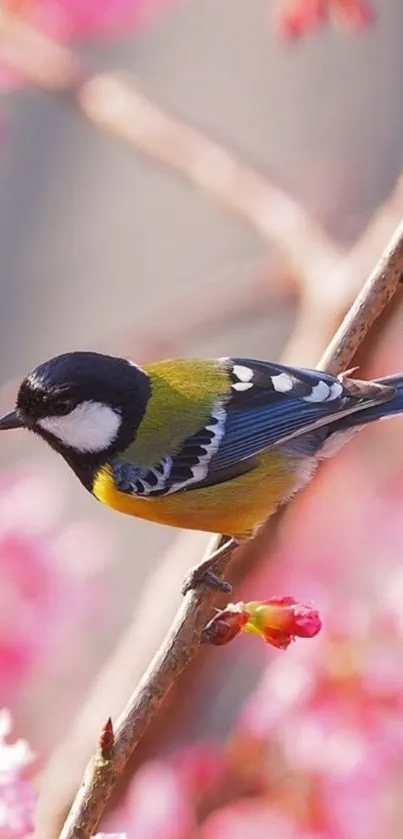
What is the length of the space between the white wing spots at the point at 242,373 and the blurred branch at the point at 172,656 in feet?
0.27

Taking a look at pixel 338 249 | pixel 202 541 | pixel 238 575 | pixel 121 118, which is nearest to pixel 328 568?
pixel 202 541

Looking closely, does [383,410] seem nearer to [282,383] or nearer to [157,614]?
[282,383]

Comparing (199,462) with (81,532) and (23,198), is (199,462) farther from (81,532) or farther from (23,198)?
(23,198)

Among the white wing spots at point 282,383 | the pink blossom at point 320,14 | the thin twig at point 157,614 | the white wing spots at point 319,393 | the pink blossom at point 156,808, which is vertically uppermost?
the pink blossom at point 320,14

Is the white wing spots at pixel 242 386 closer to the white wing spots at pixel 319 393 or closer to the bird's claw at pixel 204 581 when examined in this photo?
the white wing spots at pixel 319 393

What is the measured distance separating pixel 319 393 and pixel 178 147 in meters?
0.70

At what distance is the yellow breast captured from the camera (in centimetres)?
112

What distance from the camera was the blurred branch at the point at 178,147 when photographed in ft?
5.21

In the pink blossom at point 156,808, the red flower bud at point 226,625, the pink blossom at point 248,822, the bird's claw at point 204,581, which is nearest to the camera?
the red flower bud at point 226,625

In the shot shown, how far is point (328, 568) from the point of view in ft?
5.65

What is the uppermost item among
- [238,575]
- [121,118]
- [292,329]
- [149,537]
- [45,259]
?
[121,118]

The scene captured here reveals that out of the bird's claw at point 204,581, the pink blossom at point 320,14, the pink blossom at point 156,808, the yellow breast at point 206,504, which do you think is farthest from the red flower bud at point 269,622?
the pink blossom at point 320,14

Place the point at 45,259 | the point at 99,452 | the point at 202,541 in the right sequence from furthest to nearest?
the point at 45,259, the point at 202,541, the point at 99,452

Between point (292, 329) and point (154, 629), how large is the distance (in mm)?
1550
